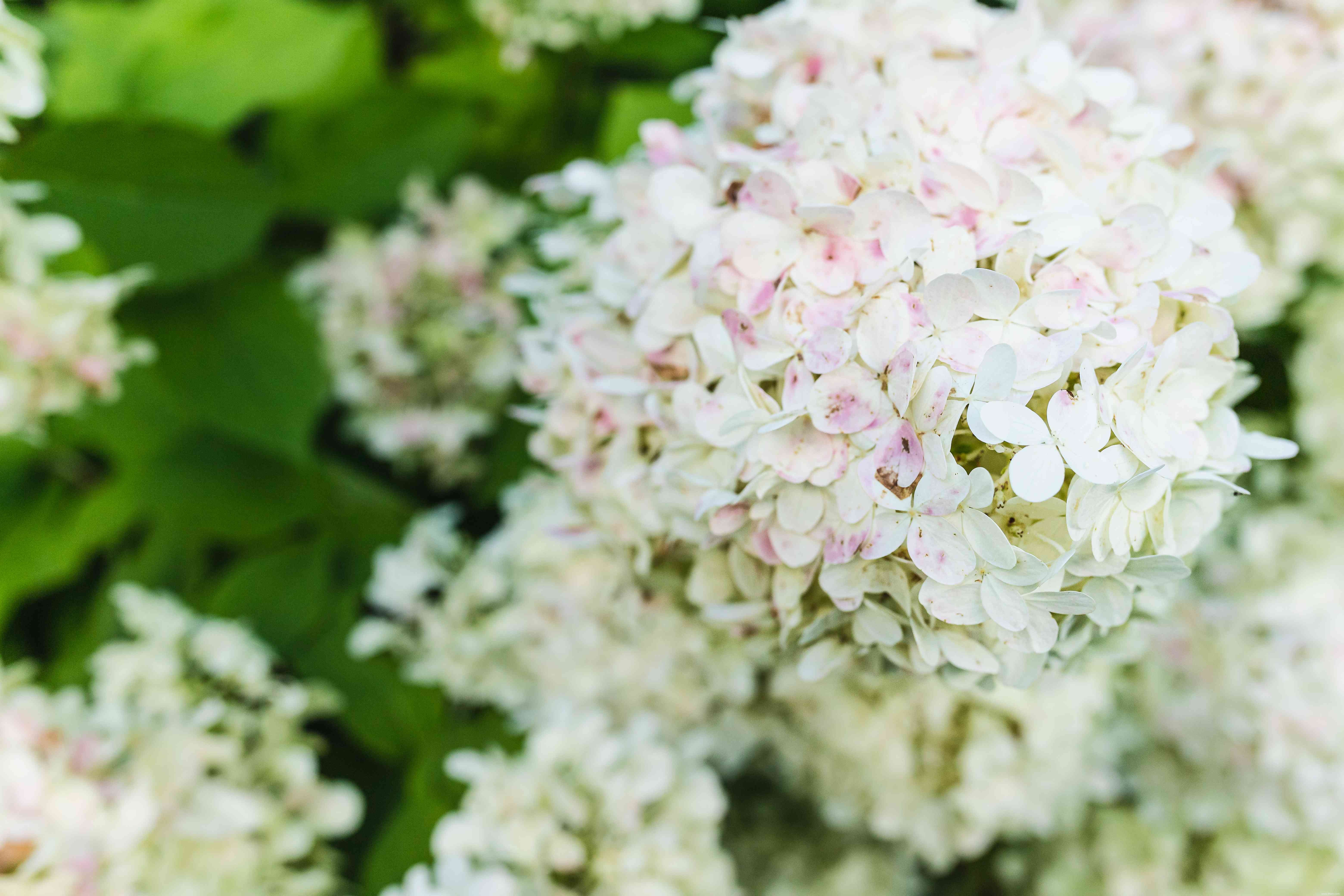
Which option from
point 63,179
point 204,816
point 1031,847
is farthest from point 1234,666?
point 63,179

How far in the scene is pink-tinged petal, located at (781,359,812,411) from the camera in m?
0.45

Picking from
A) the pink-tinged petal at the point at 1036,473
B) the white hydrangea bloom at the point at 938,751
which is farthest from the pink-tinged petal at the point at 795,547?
the white hydrangea bloom at the point at 938,751

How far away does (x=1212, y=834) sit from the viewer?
3.36 ft

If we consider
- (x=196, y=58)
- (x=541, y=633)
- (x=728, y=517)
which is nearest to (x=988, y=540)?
(x=728, y=517)

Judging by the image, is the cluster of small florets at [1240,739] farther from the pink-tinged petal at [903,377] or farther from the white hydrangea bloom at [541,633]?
the pink-tinged petal at [903,377]

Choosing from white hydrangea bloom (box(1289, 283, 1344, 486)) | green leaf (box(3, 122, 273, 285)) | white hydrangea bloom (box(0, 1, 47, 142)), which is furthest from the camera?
white hydrangea bloom (box(1289, 283, 1344, 486))

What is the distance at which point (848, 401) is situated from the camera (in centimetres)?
45

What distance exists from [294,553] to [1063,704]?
76cm

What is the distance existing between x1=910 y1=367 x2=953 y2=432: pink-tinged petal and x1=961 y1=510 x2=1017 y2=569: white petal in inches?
1.7

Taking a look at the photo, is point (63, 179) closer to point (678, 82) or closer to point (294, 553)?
point (294, 553)

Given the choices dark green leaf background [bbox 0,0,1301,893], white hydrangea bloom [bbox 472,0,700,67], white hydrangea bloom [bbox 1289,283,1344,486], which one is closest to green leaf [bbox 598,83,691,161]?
dark green leaf background [bbox 0,0,1301,893]

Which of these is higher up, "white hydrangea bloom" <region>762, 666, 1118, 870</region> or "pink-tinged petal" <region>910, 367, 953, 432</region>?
"pink-tinged petal" <region>910, 367, 953, 432</region>

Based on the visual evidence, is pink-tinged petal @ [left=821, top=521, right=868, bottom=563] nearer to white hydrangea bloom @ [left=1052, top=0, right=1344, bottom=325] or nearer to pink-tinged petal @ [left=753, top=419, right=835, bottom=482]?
pink-tinged petal @ [left=753, top=419, right=835, bottom=482]

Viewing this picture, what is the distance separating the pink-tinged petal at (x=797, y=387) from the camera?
451 millimetres
